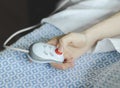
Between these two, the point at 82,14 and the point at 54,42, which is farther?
the point at 82,14

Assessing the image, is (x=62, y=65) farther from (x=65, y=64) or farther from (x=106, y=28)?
(x=106, y=28)

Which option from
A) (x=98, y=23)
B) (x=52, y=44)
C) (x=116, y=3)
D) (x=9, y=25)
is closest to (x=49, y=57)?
(x=52, y=44)

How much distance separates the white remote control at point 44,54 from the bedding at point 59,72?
0.04 m

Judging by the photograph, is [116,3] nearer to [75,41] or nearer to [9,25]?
[75,41]

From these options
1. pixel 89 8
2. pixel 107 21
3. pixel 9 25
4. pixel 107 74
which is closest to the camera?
pixel 107 74

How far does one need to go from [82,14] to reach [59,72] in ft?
0.80

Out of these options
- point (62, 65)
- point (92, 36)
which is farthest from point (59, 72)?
point (92, 36)

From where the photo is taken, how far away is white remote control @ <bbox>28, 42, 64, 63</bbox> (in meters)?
0.73

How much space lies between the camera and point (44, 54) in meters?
0.73

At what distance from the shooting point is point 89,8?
932mm

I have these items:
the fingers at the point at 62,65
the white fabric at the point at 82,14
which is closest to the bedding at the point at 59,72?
the fingers at the point at 62,65

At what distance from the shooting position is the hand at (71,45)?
0.74 m

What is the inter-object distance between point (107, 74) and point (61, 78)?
0.41ft

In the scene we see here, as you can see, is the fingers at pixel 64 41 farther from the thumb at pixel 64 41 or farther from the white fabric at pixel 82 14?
the white fabric at pixel 82 14
